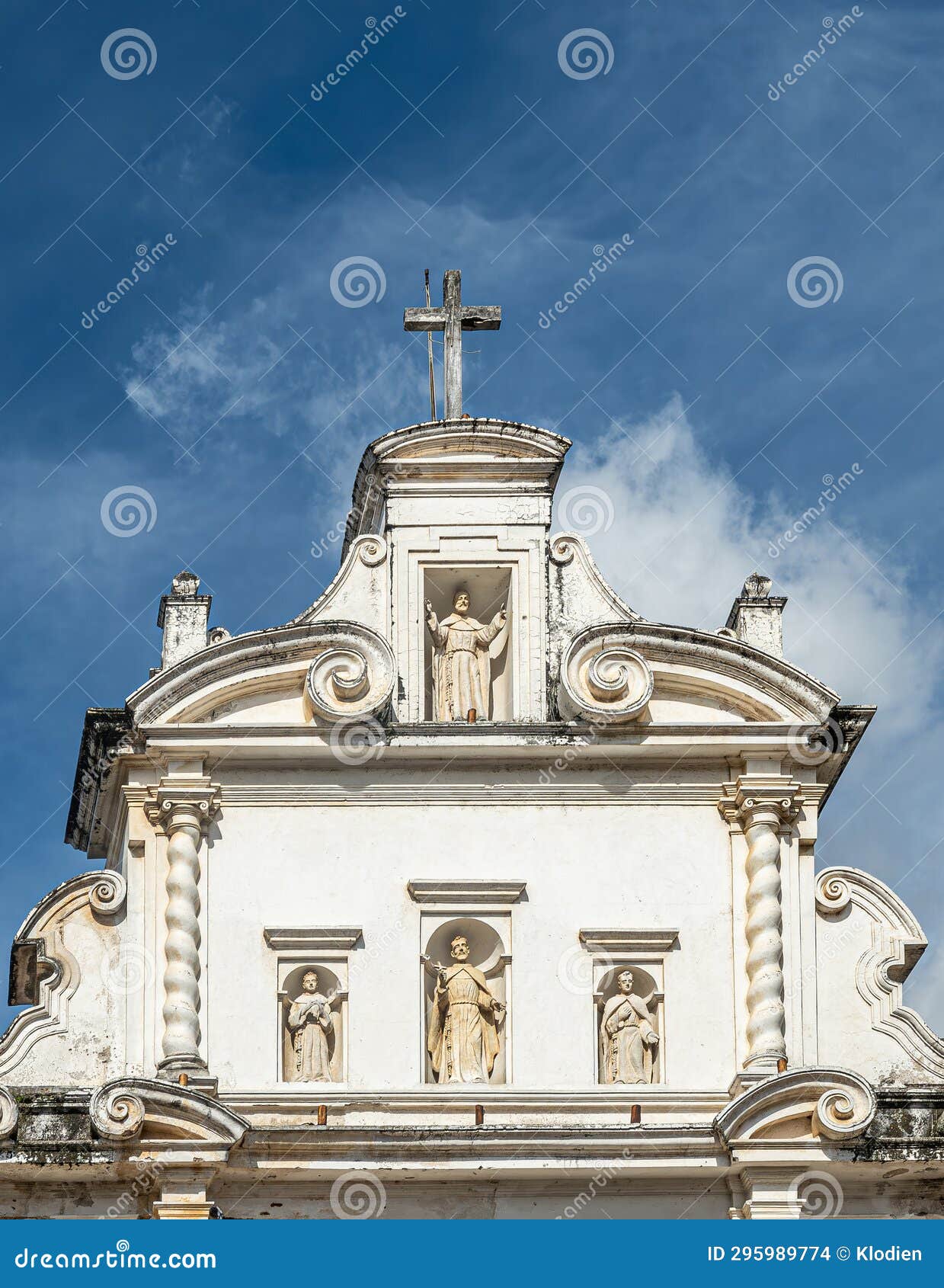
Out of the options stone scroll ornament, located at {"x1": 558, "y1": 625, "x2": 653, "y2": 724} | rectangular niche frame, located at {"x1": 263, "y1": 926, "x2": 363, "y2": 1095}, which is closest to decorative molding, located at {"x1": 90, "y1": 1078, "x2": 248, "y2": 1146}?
rectangular niche frame, located at {"x1": 263, "y1": 926, "x2": 363, "y2": 1095}

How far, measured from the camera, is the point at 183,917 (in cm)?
2461

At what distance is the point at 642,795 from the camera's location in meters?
25.2

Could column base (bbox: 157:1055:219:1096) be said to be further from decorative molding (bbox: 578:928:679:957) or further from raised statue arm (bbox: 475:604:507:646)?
raised statue arm (bbox: 475:604:507:646)

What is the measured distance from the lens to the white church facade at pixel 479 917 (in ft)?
78.0

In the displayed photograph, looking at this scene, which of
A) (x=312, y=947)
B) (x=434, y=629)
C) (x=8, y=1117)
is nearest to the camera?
(x=8, y=1117)

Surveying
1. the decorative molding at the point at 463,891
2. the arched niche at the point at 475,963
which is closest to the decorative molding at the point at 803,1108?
the arched niche at the point at 475,963

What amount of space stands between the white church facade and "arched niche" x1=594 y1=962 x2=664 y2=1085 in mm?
22

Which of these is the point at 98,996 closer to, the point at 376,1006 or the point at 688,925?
the point at 376,1006

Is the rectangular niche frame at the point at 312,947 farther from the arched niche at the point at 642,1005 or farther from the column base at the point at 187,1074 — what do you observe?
the arched niche at the point at 642,1005

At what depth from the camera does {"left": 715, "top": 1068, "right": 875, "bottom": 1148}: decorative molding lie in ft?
77.2

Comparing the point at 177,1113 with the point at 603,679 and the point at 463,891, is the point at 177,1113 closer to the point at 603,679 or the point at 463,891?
the point at 463,891

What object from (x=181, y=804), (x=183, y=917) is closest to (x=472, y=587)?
(x=181, y=804)

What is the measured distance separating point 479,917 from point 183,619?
3212 millimetres

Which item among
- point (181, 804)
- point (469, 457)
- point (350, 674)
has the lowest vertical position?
point (181, 804)
